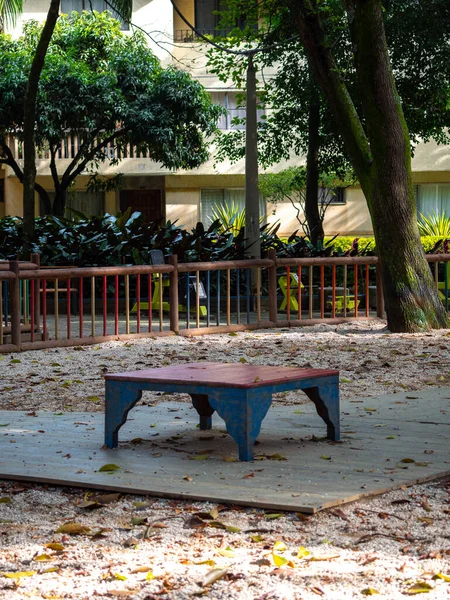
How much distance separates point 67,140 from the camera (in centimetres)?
3372

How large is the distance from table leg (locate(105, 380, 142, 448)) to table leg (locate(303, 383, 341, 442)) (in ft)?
3.57

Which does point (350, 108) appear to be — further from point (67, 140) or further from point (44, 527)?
point (67, 140)

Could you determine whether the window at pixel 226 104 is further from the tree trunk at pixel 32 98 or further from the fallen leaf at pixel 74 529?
the fallen leaf at pixel 74 529

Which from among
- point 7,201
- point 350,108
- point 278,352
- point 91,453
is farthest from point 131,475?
point 7,201

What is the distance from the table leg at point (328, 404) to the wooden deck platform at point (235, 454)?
0.09 metres

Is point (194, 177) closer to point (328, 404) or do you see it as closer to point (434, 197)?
point (434, 197)

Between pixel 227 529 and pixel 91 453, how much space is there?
5.90ft

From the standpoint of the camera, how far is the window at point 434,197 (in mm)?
36750

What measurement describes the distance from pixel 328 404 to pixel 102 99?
907 inches

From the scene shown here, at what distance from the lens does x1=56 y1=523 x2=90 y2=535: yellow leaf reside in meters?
4.68

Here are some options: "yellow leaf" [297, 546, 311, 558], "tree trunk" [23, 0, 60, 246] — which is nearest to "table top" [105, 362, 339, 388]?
"yellow leaf" [297, 546, 311, 558]

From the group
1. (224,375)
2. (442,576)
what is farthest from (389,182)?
(442,576)

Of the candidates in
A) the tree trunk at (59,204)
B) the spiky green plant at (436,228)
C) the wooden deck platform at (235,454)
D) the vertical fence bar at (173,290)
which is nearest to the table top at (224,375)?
the wooden deck platform at (235,454)

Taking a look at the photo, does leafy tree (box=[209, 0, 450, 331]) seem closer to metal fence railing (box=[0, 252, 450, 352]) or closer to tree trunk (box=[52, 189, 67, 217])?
metal fence railing (box=[0, 252, 450, 352])
